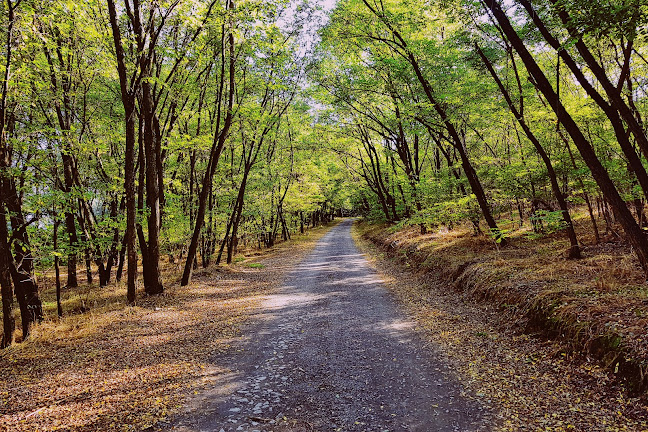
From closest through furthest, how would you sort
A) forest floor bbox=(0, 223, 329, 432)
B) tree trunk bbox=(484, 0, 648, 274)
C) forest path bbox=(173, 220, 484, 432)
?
forest path bbox=(173, 220, 484, 432) → forest floor bbox=(0, 223, 329, 432) → tree trunk bbox=(484, 0, 648, 274)

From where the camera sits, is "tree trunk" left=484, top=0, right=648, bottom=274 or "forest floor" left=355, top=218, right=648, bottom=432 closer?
"forest floor" left=355, top=218, right=648, bottom=432

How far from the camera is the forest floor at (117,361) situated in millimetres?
4363

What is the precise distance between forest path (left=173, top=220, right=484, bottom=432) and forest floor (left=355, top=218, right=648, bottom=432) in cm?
47

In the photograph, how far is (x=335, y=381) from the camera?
4.92 metres

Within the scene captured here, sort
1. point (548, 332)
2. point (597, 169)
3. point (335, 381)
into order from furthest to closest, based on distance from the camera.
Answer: point (597, 169)
point (548, 332)
point (335, 381)

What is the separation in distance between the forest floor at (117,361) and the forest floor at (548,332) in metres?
4.15

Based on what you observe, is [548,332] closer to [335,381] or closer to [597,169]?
[597,169]

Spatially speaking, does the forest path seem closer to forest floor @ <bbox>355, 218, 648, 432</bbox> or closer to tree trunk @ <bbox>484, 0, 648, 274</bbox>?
forest floor @ <bbox>355, 218, 648, 432</bbox>

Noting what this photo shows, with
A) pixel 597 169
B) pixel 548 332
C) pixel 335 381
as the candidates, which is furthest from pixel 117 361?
pixel 597 169

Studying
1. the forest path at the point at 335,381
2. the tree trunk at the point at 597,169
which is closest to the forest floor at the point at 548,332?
the forest path at the point at 335,381

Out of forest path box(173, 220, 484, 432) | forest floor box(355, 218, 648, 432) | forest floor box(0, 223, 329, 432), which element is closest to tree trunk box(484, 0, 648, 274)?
forest floor box(355, 218, 648, 432)

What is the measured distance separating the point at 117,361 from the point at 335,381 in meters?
4.04

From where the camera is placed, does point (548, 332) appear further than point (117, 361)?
No

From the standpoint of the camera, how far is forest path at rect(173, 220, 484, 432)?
3.94 meters
